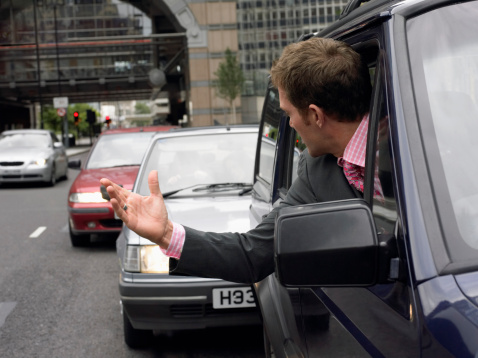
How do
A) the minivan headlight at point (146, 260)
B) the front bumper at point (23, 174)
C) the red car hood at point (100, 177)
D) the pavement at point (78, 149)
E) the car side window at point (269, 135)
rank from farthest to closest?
the pavement at point (78, 149) → the front bumper at point (23, 174) → the red car hood at point (100, 177) → the minivan headlight at point (146, 260) → the car side window at point (269, 135)

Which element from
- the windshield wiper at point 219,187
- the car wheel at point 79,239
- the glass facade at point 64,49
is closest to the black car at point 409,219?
the windshield wiper at point 219,187

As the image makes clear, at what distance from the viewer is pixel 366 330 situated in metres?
1.74

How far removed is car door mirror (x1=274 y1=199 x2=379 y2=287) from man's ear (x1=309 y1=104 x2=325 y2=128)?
50 cm

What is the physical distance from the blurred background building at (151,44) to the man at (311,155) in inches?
1713

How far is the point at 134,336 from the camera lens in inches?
208

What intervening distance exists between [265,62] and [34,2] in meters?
15.6

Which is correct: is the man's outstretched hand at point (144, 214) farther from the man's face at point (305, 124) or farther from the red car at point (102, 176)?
the red car at point (102, 176)

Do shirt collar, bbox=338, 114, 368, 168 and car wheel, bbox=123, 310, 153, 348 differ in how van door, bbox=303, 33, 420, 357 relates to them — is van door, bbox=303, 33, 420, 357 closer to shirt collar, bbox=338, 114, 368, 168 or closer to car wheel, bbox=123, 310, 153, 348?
shirt collar, bbox=338, 114, 368, 168

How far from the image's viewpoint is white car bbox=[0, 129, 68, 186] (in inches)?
818

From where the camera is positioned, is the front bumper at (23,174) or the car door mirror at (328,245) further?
the front bumper at (23,174)

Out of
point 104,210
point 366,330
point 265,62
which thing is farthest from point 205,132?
point 265,62

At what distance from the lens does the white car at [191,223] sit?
4770 millimetres

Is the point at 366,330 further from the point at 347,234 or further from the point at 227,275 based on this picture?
the point at 227,275

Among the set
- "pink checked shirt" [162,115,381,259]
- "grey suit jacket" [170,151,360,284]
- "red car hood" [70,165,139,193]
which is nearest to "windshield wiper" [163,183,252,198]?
"red car hood" [70,165,139,193]
